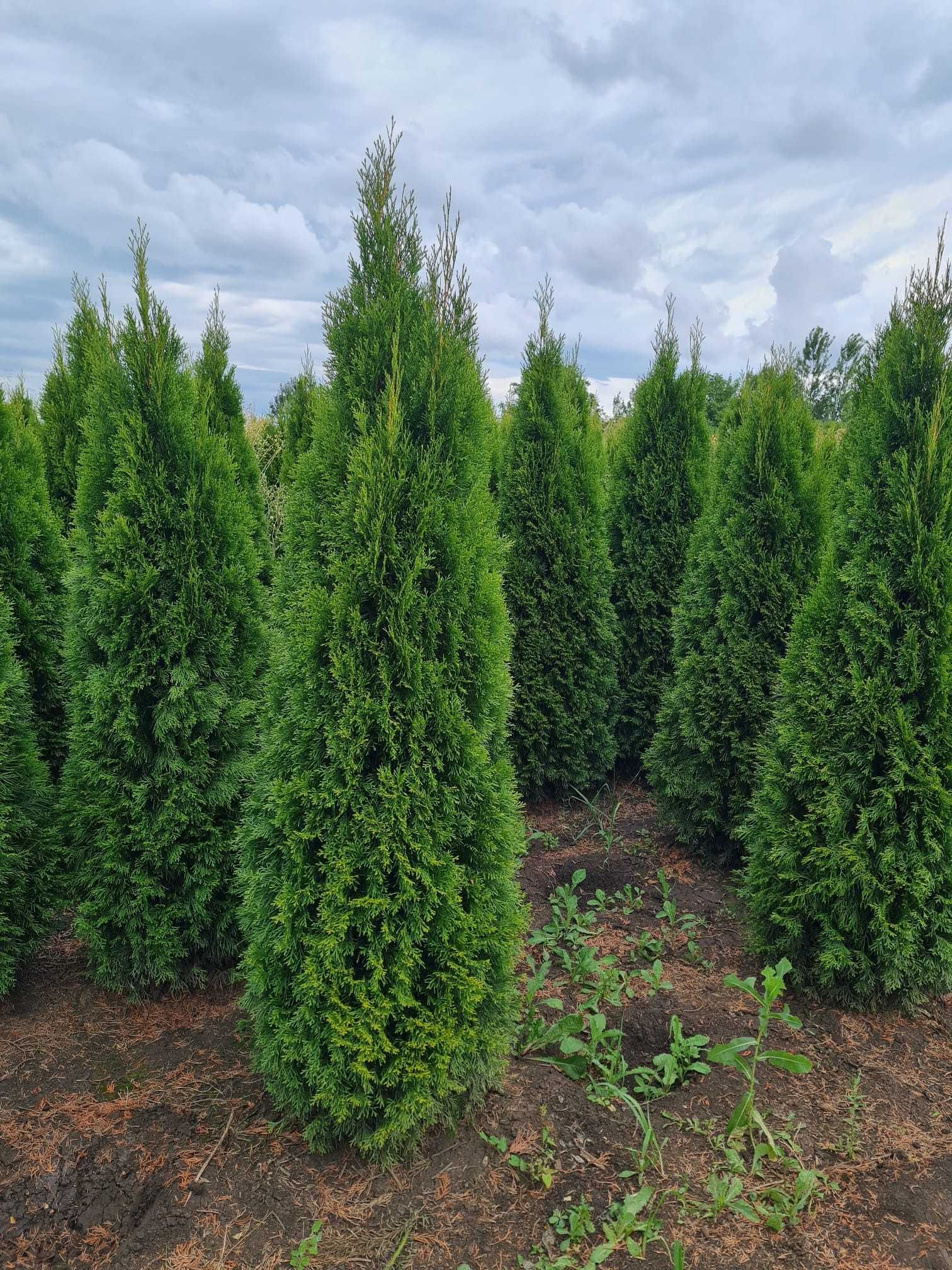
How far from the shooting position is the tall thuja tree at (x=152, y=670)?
12.5 ft

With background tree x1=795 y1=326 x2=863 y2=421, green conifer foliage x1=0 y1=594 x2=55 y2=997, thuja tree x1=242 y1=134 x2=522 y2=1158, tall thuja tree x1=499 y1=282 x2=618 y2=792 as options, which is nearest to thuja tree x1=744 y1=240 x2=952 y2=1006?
thuja tree x1=242 y1=134 x2=522 y2=1158

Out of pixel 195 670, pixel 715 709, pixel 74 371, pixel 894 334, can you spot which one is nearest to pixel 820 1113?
pixel 715 709

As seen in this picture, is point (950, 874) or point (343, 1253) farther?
point (950, 874)

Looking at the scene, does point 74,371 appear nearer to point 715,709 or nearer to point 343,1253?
point 715,709

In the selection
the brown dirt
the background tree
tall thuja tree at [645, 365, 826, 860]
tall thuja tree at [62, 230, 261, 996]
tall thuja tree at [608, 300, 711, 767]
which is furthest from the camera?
the background tree

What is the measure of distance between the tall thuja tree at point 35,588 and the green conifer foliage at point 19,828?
2.25 ft

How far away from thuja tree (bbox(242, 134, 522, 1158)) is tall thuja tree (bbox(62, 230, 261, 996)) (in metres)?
1.06

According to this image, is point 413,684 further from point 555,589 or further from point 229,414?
point 229,414

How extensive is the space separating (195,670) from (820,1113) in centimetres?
353

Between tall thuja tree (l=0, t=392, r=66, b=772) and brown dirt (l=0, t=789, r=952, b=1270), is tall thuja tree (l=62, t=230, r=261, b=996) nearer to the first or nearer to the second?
brown dirt (l=0, t=789, r=952, b=1270)

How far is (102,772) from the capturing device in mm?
3908

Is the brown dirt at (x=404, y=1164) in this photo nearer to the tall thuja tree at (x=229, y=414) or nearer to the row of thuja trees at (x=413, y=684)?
the row of thuja trees at (x=413, y=684)

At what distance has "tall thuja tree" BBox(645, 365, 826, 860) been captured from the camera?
559 centimetres

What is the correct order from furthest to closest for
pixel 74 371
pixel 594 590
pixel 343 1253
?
pixel 74 371 → pixel 594 590 → pixel 343 1253
